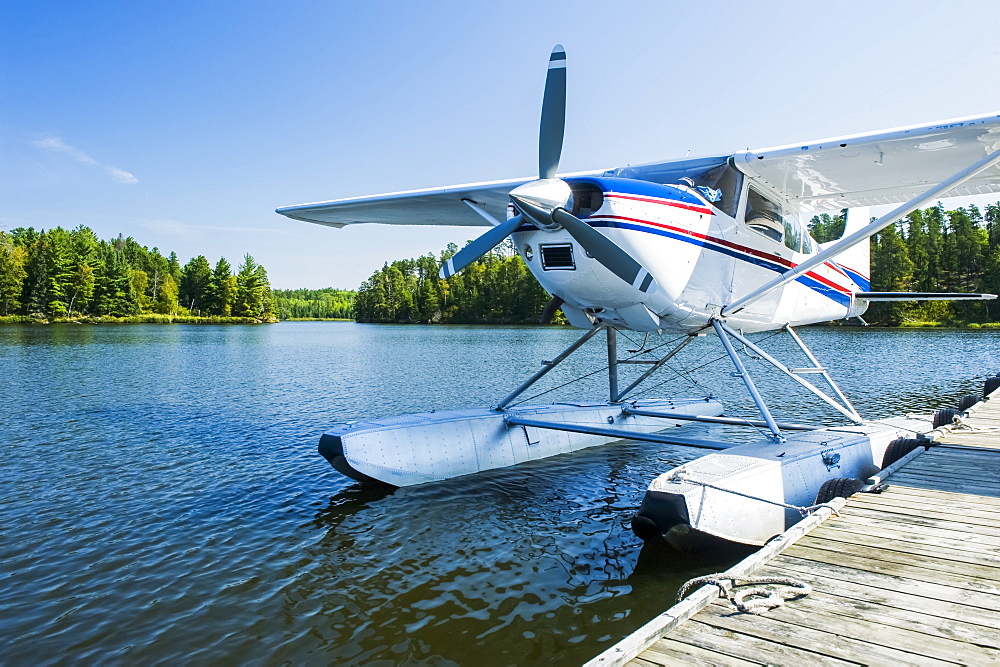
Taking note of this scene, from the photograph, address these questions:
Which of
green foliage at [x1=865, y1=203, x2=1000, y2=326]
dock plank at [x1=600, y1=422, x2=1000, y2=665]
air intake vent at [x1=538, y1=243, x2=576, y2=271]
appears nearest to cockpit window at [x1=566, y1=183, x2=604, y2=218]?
air intake vent at [x1=538, y1=243, x2=576, y2=271]

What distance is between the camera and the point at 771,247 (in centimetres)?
784

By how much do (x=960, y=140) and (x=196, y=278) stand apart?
107406 millimetres

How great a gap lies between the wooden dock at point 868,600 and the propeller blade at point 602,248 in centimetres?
253

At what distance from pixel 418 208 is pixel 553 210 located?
4380mm

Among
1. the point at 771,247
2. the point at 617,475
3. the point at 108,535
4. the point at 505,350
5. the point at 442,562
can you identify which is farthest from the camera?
the point at 505,350

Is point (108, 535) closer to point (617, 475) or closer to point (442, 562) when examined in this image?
point (442, 562)

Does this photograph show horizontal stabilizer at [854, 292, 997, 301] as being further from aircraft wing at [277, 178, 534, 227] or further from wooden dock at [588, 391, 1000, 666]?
aircraft wing at [277, 178, 534, 227]

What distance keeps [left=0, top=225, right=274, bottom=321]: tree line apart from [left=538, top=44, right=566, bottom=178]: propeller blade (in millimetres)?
80073

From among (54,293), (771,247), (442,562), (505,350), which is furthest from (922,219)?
(54,293)

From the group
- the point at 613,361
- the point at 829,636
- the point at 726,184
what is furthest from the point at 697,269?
the point at 829,636

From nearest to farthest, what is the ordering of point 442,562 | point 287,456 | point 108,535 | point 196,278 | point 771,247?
point 442,562
point 108,535
point 771,247
point 287,456
point 196,278

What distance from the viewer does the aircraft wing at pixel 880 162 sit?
6324 millimetres

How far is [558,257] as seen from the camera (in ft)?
20.1

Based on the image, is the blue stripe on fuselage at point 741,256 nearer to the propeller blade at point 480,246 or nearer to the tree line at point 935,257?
the propeller blade at point 480,246
